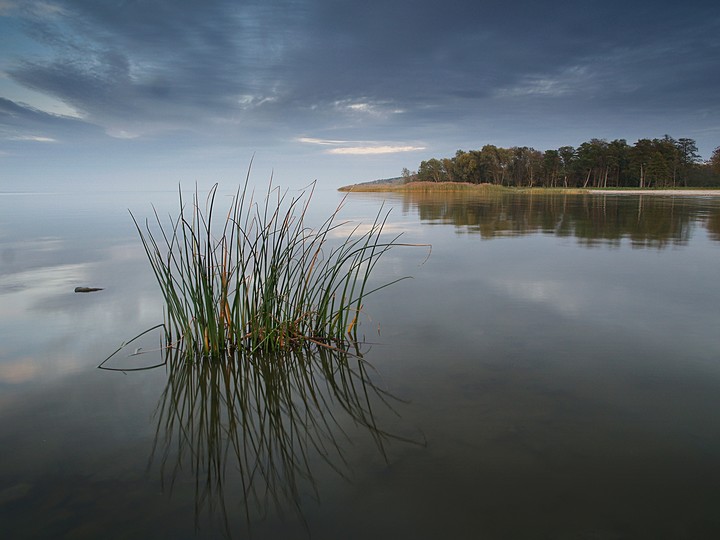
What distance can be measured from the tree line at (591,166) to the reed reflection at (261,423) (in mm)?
66084

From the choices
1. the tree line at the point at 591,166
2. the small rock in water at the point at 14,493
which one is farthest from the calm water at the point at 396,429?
the tree line at the point at 591,166

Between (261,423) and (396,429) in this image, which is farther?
(261,423)

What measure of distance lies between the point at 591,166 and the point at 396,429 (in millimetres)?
72608

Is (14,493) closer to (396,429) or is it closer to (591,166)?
(396,429)

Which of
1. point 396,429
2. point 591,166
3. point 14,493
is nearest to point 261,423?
point 396,429

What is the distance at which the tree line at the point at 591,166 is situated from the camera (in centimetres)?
6094

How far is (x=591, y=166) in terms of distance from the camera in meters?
66.0

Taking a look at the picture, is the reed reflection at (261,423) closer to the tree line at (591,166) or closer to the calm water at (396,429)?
the calm water at (396,429)

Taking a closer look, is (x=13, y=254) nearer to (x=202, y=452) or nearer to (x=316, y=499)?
(x=202, y=452)

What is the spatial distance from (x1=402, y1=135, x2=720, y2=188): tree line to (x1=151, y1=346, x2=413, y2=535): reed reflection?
66.1 meters

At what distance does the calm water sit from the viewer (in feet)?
6.00

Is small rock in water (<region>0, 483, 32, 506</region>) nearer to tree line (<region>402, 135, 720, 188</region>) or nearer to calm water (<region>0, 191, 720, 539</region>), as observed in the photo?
calm water (<region>0, 191, 720, 539</region>)

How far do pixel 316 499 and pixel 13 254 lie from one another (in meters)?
8.65

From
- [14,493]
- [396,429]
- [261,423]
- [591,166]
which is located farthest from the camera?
[591,166]
